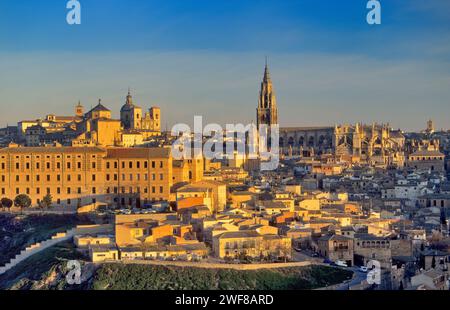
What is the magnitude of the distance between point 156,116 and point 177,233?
2550 centimetres

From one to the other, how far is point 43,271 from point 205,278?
4155 millimetres

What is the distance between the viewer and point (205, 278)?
2053cm

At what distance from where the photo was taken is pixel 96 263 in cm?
2112

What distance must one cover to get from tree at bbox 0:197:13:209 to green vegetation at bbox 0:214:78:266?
618 mm

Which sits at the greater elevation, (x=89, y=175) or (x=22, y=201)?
(x=89, y=175)

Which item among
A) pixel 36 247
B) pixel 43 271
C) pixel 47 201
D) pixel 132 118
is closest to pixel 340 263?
pixel 43 271

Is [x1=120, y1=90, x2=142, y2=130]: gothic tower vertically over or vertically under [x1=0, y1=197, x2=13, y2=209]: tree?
over

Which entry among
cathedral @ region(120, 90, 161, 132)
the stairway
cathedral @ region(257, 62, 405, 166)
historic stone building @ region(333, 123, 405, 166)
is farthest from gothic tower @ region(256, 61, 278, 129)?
the stairway

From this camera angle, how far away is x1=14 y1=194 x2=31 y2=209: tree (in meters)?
27.9

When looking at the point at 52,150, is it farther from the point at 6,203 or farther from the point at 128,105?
the point at 128,105

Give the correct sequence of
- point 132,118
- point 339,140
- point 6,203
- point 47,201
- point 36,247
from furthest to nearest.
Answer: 1. point 339,140
2. point 132,118
3. point 6,203
4. point 47,201
5. point 36,247

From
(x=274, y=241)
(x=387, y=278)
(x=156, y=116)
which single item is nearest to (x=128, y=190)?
(x=274, y=241)

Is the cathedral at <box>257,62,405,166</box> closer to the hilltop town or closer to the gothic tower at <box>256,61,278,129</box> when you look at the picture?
the gothic tower at <box>256,61,278,129</box>

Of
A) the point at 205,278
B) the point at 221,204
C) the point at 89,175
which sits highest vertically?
the point at 89,175
